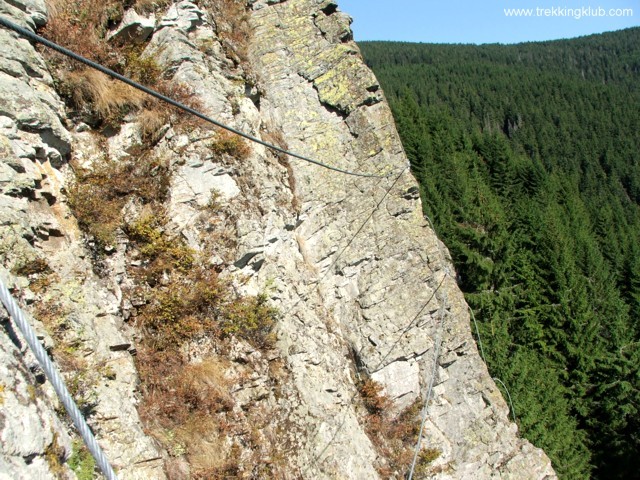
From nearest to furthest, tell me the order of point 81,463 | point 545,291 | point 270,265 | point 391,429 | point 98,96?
point 81,463
point 98,96
point 270,265
point 391,429
point 545,291

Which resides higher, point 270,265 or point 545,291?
point 545,291

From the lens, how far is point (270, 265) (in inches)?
297

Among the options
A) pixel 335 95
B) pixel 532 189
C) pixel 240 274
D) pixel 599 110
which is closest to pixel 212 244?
pixel 240 274

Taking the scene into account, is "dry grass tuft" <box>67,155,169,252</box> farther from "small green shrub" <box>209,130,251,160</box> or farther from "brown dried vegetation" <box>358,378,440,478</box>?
"brown dried vegetation" <box>358,378,440,478</box>

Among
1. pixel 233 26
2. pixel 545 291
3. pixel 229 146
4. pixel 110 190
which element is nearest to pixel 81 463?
pixel 110 190

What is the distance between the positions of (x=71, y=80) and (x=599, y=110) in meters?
166

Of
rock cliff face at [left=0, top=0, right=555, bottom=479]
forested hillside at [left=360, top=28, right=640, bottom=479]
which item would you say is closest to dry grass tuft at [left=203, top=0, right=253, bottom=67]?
rock cliff face at [left=0, top=0, right=555, bottom=479]

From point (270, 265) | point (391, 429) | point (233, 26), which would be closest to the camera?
point (270, 265)

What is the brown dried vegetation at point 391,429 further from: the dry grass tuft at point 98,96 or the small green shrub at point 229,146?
the dry grass tuft at point 98,96

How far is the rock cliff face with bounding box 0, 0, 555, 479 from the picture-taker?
4777 millimetres

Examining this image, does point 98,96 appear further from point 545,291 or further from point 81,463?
point 545,291

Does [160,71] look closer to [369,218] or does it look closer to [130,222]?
[130,222]

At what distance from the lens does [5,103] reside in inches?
211

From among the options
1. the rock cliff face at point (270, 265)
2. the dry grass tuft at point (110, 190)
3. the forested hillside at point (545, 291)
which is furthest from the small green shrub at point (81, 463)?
the forested hillside at point (545, 291)
